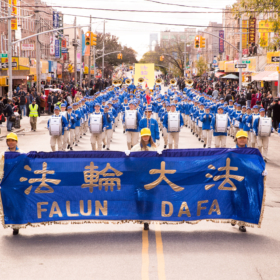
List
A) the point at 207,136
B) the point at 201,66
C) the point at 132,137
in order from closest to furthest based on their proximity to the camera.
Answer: the point at 132,137 < the point at 207,136 < the point at 201,66

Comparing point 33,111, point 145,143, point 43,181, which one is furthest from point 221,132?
point 33,111

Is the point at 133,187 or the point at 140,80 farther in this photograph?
the point at 140,80

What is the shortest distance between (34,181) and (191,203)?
2473mm

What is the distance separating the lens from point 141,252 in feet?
23.3

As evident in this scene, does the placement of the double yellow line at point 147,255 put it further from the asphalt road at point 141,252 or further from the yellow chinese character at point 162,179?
the yellow chinese character at point 162,179

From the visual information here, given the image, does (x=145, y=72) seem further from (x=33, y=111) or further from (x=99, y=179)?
→ (x=99, y=179)

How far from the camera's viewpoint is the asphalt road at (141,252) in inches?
250

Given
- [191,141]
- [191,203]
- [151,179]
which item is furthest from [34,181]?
[191,141]

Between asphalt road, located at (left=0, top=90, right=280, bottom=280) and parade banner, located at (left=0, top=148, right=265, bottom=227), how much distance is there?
1.00ft

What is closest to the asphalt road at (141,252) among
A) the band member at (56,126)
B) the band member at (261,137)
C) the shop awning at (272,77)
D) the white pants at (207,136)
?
the band member at (261,137)

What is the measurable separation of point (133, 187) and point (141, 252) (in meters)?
1.23

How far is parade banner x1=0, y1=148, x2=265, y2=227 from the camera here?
7.84m

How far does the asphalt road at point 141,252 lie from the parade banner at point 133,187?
1.00 feet

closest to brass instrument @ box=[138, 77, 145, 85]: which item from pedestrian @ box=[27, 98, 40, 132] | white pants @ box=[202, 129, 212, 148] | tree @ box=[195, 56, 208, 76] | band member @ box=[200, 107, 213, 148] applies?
pedestrian @ box=[27, 98, 40, 132]
